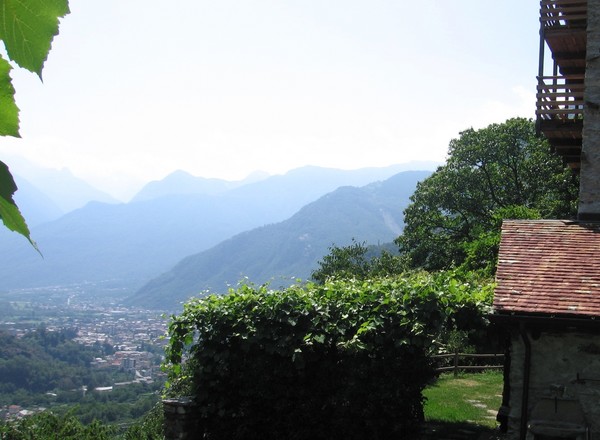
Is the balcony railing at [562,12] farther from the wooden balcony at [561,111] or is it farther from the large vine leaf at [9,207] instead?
the large vine leaf at [9,207]

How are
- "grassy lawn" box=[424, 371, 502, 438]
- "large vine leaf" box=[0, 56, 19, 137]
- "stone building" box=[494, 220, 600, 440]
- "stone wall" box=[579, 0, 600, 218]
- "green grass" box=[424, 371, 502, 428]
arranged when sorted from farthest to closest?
"green grass" box=[424, 371, 502, 428] → "grassy lawn" box=[424, 371, 502, 438] → "stone wall" box=[579, 0, 600, 218] → "stone building" box=[494, 220, 600, 440] → "large vine leaf" box=[0, 56, 19, 137]

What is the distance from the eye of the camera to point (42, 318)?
150 metres

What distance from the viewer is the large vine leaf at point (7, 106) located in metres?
0.85

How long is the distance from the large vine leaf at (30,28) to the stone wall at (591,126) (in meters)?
11.0

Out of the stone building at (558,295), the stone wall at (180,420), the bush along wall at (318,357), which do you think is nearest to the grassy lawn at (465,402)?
the stone building at (558,295)

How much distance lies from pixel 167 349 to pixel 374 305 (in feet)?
13.5

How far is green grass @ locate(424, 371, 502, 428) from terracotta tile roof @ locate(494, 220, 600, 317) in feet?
12.3

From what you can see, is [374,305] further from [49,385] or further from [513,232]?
[49,385]

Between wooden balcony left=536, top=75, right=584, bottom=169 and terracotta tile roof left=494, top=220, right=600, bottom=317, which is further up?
wooden balcony left=536, top=75, right=584, bottom=169

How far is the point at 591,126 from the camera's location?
10.7m

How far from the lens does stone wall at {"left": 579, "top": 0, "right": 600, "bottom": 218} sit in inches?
418

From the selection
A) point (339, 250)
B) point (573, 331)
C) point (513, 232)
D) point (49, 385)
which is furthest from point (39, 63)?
point (49, 385)

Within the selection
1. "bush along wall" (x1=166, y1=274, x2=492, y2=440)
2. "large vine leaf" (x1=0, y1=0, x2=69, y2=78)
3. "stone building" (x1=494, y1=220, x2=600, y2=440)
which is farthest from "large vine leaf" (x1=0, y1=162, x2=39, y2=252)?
"bush along wall" (x1=166, y1=274, x2=492, y2=440)

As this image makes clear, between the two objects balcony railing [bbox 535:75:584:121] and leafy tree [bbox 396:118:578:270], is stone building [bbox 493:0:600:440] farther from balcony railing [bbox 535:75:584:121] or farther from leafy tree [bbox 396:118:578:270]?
leafy tree [bbox 396:118:578:270]
